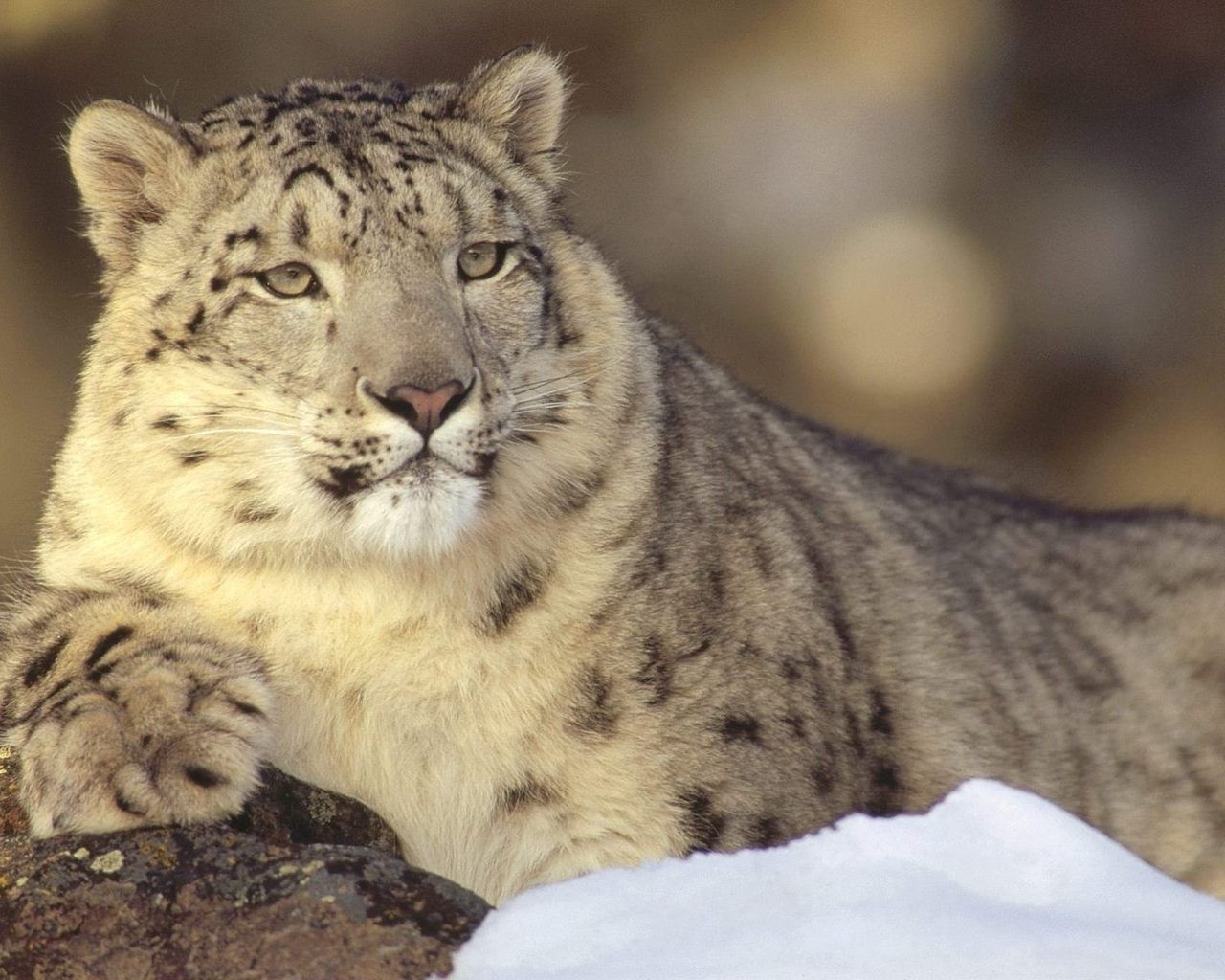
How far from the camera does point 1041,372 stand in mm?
10328

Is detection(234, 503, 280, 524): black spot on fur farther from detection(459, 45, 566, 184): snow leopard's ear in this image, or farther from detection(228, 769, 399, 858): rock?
detection(459, 45, 566, 184): snow leopard's ear

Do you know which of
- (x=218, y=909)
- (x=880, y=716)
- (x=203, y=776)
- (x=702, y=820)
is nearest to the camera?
(x=218, y=909)

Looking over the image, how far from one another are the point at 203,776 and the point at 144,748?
0.38ft

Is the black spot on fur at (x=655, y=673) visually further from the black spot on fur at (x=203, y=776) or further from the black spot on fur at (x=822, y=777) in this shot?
the black spot on fur at (x=203, y=776)

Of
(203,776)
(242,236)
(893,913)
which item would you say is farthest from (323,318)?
(893,913)

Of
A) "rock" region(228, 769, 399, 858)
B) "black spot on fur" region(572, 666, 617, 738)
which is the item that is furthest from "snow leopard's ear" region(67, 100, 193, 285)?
"black spot on fur" region(572, 666, 617, 738)

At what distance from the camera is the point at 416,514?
3203 millimetres

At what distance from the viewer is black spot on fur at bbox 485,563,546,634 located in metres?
3.51

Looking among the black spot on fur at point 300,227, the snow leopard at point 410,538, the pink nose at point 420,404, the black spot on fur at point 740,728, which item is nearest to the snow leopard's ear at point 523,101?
the snow leopard at point 410,538

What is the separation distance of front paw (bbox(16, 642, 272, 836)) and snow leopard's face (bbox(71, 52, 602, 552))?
1.20 feet

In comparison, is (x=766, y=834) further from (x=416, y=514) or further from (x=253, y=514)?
(x=253, y=514)

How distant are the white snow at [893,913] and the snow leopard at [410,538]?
0.66 m

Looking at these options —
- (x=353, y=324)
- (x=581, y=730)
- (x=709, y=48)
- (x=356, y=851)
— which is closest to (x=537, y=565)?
(x=581, y=730)

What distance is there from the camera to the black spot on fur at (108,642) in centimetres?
329
